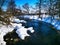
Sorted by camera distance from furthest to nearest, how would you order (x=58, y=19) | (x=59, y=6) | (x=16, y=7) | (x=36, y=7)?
(x=36, y=7) < (x=16, y=7) < (x=58, y=19) < (x=59, y=6)

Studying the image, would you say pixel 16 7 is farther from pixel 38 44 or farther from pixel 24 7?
pixel 38 44

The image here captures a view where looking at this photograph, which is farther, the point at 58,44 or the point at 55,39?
the point at 55,39

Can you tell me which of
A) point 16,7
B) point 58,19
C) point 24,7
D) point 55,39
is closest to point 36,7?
point 24,7

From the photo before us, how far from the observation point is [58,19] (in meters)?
10.0

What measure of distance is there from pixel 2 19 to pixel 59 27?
3825mm

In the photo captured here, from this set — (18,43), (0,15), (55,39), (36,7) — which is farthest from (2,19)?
(36,7)

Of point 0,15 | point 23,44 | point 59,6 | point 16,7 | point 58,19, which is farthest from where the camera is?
point 16,7

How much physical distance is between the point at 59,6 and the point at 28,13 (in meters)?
9.25

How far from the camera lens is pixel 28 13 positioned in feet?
58.4

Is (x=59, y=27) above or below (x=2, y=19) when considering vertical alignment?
below

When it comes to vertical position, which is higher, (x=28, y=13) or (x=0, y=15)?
(x=0, y=15)

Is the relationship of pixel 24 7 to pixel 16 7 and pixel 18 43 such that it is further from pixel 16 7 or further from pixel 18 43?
pixel 18 43

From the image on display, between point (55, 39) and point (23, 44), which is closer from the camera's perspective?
point (23, 44)

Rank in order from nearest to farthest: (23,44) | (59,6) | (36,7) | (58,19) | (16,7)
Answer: (23,44) < (59,6) < (58,19) < (16,7) < (36,7)
